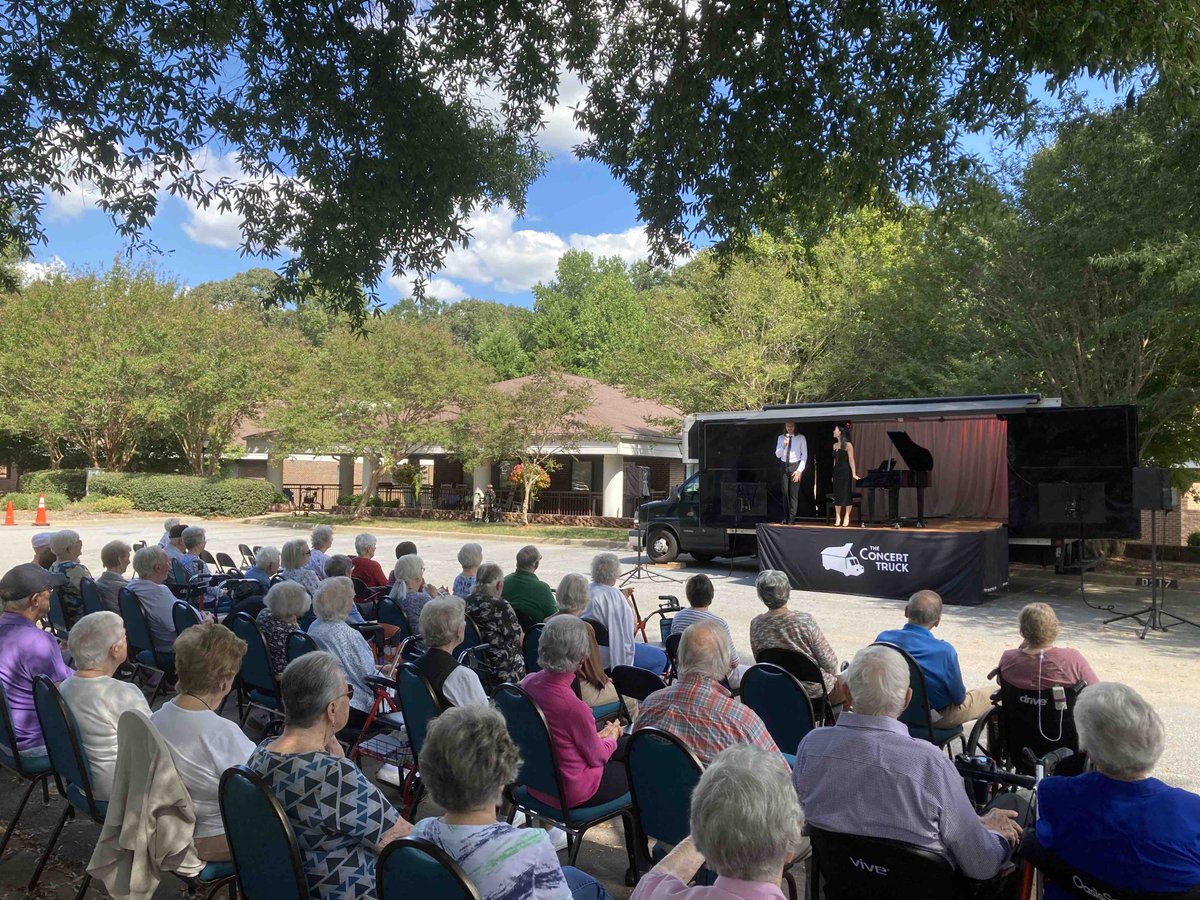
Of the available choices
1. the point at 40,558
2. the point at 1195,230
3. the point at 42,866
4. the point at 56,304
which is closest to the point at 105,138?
the point at 40,558

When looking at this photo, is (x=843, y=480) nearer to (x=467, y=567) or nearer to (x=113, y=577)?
(x=467, y=567)

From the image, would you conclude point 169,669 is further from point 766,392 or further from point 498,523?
point 498,523

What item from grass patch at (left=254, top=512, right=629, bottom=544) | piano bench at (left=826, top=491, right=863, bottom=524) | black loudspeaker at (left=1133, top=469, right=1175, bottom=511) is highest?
black loudspeaker at (left=1133, top=469, right=1175, bottom=511)


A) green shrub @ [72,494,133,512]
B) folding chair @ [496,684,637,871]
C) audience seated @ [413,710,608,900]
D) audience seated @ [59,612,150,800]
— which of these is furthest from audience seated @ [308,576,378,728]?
green shrub @ [72,494,133,512]

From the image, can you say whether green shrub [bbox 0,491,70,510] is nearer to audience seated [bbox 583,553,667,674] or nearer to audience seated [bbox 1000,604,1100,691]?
audience seated [bbox 583,553,667,674]

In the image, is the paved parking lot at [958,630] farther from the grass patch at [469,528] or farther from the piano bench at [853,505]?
the grass patch at [469,528]

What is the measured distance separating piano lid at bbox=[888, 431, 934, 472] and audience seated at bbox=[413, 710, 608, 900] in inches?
540

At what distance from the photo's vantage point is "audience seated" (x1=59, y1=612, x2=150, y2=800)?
333cm

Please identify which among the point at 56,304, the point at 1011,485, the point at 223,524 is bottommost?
the point at 223,524

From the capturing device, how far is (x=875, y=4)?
605cm

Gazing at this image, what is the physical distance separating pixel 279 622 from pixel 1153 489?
953cm

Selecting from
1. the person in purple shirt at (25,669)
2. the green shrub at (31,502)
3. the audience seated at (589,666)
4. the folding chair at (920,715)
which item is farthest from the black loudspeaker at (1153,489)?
the green shrub at (31,502)

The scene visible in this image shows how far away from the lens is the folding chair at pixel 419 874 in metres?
1.87

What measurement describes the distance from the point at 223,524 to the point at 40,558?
21.9 metres
